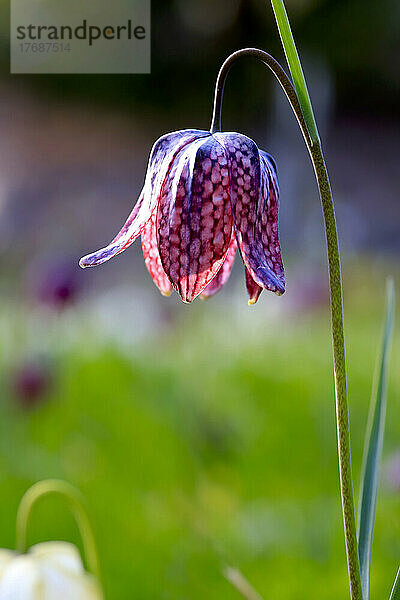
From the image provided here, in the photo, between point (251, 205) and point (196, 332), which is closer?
point (251, 205)

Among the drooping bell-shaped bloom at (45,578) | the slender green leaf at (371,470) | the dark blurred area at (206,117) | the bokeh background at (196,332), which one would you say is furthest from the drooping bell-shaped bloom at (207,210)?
the dark blurred area at (206,117)

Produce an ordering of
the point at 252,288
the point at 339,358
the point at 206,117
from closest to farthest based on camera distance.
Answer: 1. the point at 339,358
2. the point at 252,288
3. the point at 206,117

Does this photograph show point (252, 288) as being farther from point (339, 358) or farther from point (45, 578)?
point (45, 578)

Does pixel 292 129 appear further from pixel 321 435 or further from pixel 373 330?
pixel 321 435

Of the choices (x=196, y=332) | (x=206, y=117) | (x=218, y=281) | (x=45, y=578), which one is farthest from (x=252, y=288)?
(x=206, y=117)

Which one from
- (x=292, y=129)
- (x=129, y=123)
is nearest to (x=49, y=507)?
(x=292, y=129)
